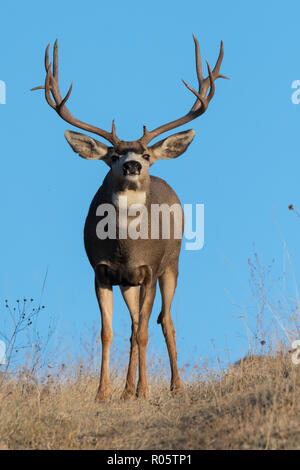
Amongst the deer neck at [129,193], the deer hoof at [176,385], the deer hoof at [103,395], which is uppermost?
the deer neck at [129,193]

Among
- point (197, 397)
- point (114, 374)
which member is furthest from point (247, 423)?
point (114, 374)

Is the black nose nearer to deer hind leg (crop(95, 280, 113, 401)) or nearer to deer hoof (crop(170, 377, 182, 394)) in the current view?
deer hind leg (crop(95, 280, 113, 401))

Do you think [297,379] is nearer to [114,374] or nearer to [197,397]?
[197,397]

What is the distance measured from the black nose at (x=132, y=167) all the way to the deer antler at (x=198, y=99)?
1.09 m

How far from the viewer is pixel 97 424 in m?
6.92

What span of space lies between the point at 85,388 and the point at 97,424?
2516 mm

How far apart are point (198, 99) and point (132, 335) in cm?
331

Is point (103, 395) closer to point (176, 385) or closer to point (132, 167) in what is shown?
point (176, 385)

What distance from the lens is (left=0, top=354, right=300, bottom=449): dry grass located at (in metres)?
5.92

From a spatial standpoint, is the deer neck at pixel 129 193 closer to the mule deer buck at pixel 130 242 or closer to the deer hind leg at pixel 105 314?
the mule deer buck at pixel 130 242

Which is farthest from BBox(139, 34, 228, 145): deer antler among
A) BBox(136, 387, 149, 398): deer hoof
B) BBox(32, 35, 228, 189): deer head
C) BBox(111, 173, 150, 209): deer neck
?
BBox(136, 387, 149, 398): deer hoof

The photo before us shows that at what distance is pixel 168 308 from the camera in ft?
35.4

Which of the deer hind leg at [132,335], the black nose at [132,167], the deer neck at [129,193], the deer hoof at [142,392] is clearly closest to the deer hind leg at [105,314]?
the deer hind leg at [132,335]

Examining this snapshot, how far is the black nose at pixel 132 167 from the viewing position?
29.5ft
